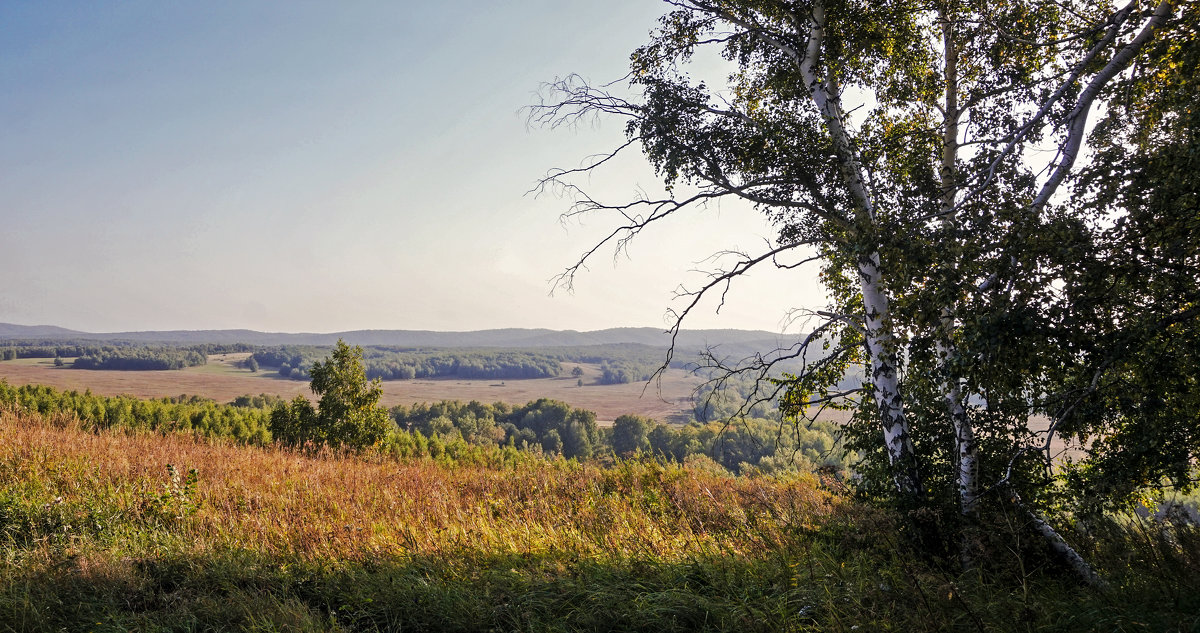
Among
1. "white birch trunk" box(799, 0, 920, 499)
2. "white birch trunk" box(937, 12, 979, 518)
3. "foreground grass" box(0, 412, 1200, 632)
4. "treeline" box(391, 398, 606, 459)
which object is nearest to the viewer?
"foreground grass" box(0, 412, 1200, 632)

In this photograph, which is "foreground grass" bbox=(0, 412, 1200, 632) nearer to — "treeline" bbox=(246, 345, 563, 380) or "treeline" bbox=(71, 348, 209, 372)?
"treeline" bbox=(71, 348, 209, 372)

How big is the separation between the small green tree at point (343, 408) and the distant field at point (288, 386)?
62758 millimetres

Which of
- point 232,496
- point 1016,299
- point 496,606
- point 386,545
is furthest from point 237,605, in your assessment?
point 1016,299

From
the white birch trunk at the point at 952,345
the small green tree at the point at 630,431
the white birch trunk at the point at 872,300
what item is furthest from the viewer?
the small green tree at the point at 630,431

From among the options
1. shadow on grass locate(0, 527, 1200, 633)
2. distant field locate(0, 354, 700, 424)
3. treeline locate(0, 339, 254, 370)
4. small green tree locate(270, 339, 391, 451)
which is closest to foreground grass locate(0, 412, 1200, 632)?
shadow on grass locate(0, 527, 1200, 633)

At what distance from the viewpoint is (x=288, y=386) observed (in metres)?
126

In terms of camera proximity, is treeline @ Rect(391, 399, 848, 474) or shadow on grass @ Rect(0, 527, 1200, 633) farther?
treeline @ Rect(391, 399, 848, 474)

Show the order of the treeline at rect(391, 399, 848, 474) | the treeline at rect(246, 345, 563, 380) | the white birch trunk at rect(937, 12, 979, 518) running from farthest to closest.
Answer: the treeline at rect(246, 345, 563, 380) → the treeline at rect(391, 399, 848, 474) → the white birch trunk at rect(937, 12, 979, 518)

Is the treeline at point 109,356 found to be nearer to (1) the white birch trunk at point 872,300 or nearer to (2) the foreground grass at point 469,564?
(2) the foreground grass at point 469,564

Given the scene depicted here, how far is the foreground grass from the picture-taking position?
4.29 metres

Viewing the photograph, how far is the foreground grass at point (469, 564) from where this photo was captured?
4293 mm

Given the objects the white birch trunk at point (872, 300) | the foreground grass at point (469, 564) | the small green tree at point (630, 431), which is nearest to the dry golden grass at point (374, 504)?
the foreground grass at point (469, 564)

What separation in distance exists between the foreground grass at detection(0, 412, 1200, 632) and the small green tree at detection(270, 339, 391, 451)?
11613mm

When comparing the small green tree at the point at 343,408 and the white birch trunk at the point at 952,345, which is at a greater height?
the white birch trunk at the point at 952,345
